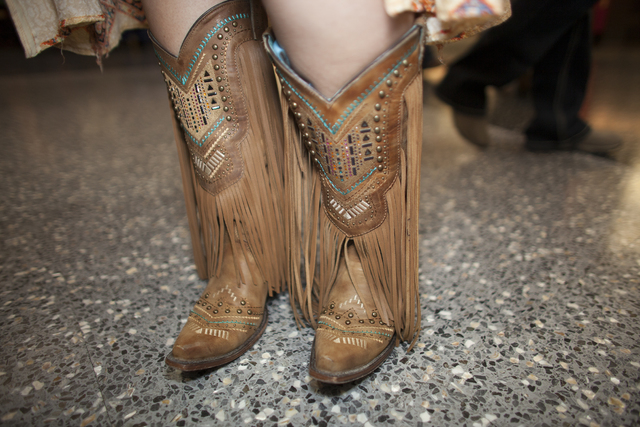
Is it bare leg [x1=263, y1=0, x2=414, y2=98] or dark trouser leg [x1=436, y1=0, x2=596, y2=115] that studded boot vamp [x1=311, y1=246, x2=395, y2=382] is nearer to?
bare leg [x1=263, y1=0, x2=414, y2=98]

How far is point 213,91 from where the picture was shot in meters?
0.53

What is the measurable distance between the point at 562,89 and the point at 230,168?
4.10 feet

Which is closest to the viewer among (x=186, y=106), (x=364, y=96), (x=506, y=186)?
(x=364, y=96)

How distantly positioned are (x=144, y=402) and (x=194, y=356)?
0.28 ft

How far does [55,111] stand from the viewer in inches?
90.1

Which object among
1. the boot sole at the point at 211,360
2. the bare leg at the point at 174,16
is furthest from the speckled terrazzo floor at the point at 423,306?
the bare leg at the point at 174,16

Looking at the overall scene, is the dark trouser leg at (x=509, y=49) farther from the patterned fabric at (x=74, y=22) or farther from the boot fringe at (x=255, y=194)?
the patterned fabric at (x=74, y=22)

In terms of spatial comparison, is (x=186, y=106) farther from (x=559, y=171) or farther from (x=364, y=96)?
(x=559, y=171)

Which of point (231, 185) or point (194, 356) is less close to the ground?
point (231, 185)

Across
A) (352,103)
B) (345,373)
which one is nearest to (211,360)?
(345,373)

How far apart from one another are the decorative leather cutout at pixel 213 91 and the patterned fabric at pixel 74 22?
10 cm

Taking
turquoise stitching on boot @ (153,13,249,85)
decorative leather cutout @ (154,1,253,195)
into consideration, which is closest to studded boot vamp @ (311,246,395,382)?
decorative leather cutout @ (154,1,253,195)

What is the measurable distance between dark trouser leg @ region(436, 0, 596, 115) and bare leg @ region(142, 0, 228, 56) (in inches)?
39.3

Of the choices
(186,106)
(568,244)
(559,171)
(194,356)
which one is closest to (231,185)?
(186,106)
